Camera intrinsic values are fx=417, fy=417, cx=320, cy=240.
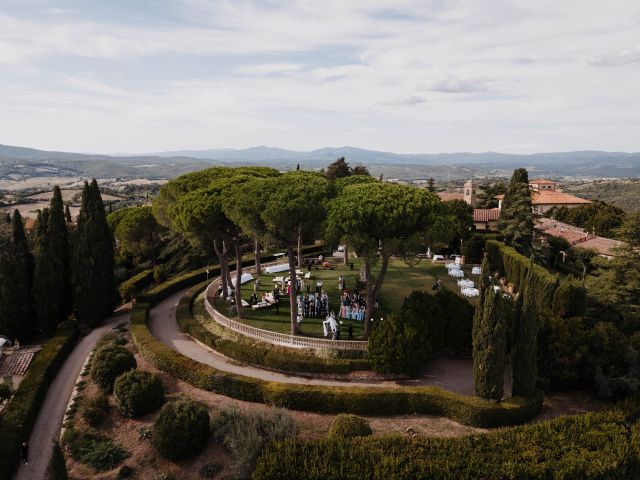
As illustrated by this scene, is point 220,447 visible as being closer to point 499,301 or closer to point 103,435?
point 103,435

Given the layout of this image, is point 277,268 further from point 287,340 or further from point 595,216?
point 595,216

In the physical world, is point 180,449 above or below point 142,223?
below

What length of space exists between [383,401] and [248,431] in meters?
6.80

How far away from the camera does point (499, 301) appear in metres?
19.8

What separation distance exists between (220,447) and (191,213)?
15.7 metres

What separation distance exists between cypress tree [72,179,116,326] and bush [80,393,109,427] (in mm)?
11380

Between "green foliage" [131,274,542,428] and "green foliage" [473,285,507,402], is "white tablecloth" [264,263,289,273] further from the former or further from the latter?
"green foliage" [473,285,507,402]

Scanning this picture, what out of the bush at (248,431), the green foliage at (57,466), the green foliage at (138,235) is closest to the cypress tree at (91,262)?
the green foliage at (138,235)

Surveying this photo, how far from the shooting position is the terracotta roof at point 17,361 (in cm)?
2309

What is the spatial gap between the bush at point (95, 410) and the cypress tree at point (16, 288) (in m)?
11.1

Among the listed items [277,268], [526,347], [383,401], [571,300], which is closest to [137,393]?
[383,401]

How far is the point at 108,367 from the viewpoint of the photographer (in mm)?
21750

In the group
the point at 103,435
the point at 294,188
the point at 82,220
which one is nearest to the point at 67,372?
the point at 103,435

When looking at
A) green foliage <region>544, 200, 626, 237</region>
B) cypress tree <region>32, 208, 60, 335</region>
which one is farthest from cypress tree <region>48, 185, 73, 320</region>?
green foliage <region>544, 200, 626, 237</region>
